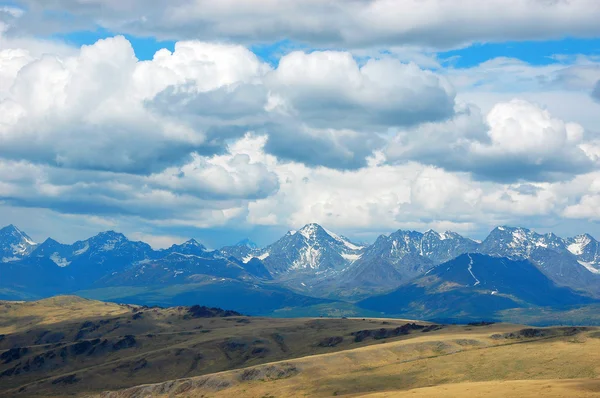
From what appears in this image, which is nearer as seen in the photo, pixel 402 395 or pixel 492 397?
pixel 492 397

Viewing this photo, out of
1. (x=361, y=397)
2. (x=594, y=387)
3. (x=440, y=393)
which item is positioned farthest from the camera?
(x=361, y=397)

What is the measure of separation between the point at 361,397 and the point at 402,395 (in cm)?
1596

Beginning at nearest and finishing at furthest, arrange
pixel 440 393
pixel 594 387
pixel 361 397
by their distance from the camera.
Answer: pixel 594 387 → pixel 440 393 → pixel 361 397

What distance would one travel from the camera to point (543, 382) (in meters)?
152

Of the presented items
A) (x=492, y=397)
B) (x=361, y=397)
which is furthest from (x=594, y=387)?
(x=361, y=397)

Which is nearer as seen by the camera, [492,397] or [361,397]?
[492,397]

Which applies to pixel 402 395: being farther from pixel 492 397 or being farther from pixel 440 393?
pixel 492 397

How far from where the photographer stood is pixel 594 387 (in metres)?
133

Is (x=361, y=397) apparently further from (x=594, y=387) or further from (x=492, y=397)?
(x=594, y=387)

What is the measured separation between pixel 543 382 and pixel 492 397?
70.7ft

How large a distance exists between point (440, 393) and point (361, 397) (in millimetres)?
24133

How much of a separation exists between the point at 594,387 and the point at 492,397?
18.0m

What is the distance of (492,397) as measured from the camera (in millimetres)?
135875

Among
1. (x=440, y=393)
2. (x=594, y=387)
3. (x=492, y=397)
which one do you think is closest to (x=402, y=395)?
(x=440, y=393)
